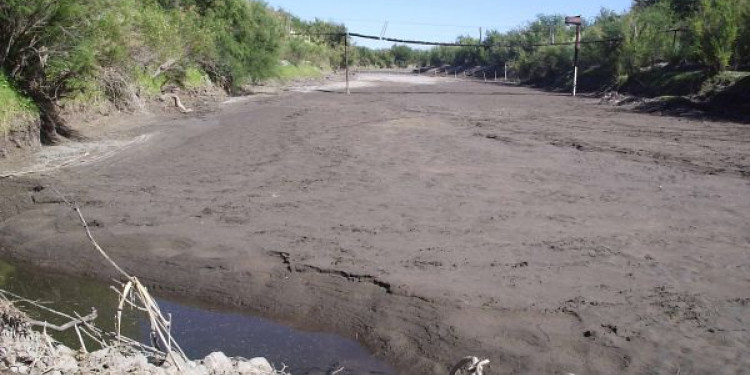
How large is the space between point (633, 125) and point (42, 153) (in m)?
17.5

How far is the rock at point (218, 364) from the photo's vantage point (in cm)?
483

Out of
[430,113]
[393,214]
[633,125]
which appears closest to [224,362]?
[393,214]

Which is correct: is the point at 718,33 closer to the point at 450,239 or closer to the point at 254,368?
the point at 450,239

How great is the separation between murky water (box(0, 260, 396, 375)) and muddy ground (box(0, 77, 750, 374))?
26 centimetres

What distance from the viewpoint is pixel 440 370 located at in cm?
600

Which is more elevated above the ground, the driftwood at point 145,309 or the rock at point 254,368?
the driftwood at point 145,309

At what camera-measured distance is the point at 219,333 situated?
6961 mm

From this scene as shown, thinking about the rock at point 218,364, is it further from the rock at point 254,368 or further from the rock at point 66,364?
the rock at point 66,364

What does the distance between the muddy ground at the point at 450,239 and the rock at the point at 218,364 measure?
1.79 meters

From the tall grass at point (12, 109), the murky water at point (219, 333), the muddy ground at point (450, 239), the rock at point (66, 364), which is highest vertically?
the tall grass at point (12, 109)

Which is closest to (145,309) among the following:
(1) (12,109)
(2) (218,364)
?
(2) (218,364)

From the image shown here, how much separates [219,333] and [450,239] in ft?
12.3

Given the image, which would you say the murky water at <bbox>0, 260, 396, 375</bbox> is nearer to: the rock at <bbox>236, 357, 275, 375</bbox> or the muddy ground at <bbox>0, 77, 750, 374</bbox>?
the muddy ground at <bbox>0, 77, 750, 374</bbox>

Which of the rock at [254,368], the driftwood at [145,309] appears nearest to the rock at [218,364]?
the rock at [254,368]
